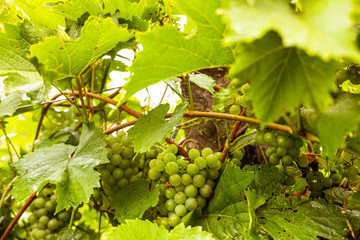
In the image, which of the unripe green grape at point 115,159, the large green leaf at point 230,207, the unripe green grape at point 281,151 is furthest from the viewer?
the unripe green grape at point 115,159

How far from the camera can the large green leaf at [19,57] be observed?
92cm

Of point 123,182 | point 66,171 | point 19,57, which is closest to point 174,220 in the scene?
point 123,182

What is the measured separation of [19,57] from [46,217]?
59 centimetres

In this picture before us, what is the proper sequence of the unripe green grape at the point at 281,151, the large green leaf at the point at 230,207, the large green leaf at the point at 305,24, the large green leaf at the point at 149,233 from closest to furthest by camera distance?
1. the large green leaf at the point at 305,24
2. the large green leaf at the point at 149,233
3. the large green leaf at the point at 230,207
4. the unripe green grape at the point at 281,151

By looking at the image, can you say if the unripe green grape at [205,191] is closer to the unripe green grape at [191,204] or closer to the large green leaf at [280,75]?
the unripe green grape at [191,204]

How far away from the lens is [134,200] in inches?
36.7

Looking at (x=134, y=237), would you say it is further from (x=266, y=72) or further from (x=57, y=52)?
(x=57, y=52)

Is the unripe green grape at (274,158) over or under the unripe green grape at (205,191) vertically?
over

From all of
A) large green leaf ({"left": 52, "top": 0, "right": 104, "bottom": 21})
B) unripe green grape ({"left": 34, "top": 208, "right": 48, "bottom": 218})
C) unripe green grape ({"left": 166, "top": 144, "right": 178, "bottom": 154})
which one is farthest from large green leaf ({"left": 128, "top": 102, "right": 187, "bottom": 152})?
unripe green grape ({"left": 34, "top": 208, "right": 48, "bottom": 218})

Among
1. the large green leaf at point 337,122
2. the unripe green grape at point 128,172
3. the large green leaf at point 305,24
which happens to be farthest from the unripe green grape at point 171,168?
the large green leaf at point 305,24

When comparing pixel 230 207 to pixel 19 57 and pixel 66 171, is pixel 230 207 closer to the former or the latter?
pixel 66 171

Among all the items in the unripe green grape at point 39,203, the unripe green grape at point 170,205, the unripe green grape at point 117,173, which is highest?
the unripe green grape at point 117,173

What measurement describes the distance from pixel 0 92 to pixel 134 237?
973 millimetres

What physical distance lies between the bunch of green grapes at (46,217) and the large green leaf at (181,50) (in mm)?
755
